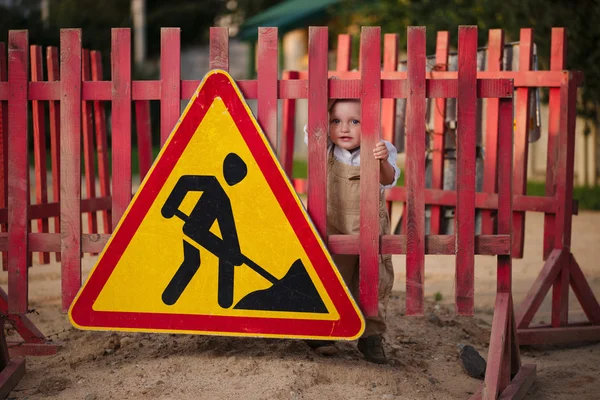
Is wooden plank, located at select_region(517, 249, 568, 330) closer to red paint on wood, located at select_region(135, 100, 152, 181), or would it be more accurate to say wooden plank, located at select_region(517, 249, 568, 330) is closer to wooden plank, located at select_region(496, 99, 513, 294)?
wooden plank, located at select_region(496, 99, 513, 294)

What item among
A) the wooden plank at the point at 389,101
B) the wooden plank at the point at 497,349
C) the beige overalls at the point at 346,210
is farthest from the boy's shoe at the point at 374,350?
the wooden plank at the point at 389,101

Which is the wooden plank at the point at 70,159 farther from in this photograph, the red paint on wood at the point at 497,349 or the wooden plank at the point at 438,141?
the wooden plank at the point at 438,141

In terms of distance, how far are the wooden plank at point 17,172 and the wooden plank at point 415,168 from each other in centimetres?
165

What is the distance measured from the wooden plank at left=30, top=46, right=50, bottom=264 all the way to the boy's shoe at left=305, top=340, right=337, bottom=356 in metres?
2.04

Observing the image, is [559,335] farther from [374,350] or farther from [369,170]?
[369,170]

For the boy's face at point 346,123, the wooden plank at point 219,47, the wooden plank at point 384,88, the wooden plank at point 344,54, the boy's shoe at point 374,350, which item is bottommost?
the boy's shoe at point 374,350

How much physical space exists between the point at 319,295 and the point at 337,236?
28 cm

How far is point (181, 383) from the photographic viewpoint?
3.65m

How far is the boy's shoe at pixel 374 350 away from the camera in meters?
4.19

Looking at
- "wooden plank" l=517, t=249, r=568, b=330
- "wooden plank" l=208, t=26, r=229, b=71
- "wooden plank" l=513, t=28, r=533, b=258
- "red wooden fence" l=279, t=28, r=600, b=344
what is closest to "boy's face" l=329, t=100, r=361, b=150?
"wooden plank" l=208, t=26, r=229, b=71

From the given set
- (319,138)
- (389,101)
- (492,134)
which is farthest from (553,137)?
(319,138)

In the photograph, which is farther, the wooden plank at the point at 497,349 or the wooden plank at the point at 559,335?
the wooden plank at the point at 559,335

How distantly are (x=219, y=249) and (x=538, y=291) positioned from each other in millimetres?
2161

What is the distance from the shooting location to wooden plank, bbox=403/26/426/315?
140 inches
